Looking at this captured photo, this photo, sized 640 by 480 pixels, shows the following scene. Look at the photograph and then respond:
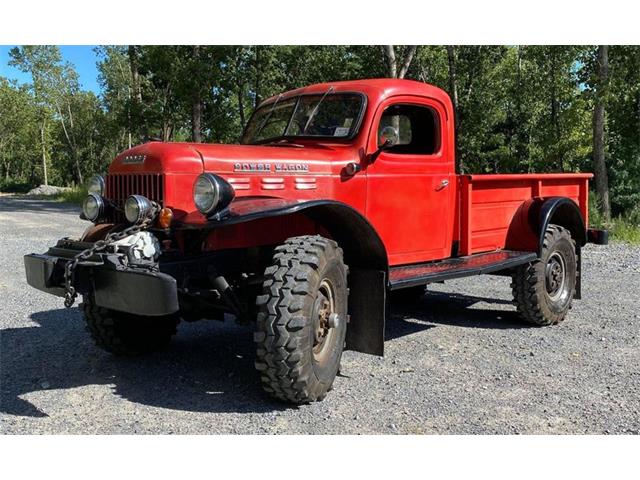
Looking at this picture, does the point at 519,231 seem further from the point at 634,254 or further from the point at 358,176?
the point at 634,254

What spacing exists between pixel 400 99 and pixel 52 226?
12878 millimetres

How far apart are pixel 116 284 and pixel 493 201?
11.8 feet

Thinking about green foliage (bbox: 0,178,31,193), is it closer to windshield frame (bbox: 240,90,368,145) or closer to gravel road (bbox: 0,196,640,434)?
gravel road (bbox: 0,196,640,434)

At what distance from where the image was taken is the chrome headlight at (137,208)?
376 cm

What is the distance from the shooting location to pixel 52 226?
51.8 ft

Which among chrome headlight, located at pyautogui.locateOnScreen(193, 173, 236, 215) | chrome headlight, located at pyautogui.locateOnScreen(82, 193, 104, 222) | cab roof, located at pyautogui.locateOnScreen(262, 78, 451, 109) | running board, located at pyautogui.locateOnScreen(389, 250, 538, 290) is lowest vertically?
running board, located at pyautogui.locateOnScreen(389, 250, 538, 290)

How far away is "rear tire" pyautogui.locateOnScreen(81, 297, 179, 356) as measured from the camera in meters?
4.60

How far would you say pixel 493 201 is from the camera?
586 cm

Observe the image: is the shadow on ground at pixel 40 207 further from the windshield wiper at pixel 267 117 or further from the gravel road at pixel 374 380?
the windshield wiper at pixel 267 117

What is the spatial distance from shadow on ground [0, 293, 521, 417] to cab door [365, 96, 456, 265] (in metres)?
0.95

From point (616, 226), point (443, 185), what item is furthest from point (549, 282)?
point (616, 226)

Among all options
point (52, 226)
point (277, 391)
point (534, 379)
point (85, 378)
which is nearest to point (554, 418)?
point (534, 379)

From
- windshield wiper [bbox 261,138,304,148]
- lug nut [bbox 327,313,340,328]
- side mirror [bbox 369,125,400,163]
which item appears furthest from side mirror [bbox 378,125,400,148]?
lug nut [bbox 327,313,340,328]

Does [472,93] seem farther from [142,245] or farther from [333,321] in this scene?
[142,245]
